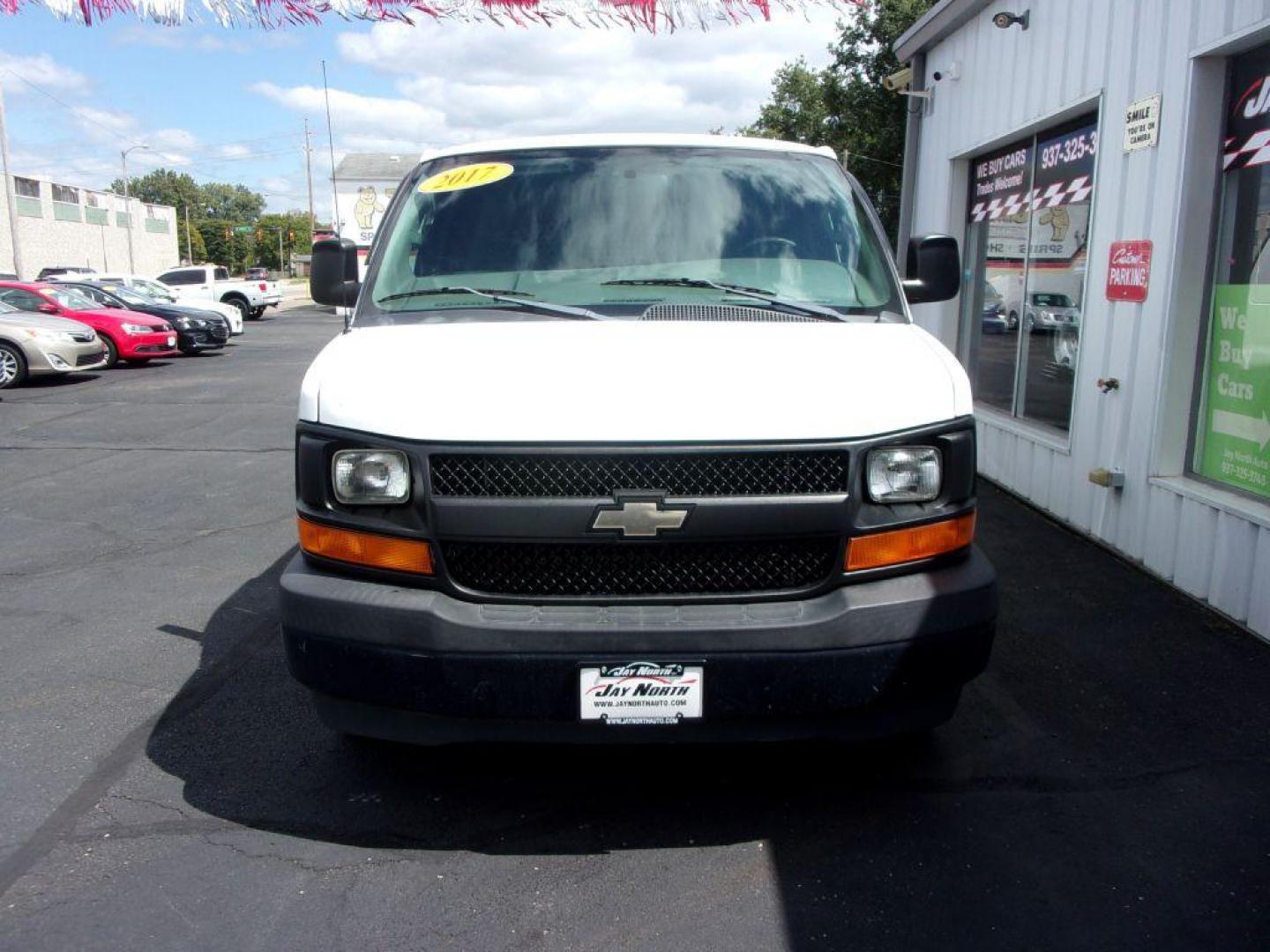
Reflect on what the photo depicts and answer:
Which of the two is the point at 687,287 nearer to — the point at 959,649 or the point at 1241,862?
the point at 959,649

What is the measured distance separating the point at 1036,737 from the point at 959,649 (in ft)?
3.89

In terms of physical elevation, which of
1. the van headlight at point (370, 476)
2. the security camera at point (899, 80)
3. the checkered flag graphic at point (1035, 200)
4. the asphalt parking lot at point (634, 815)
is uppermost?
the security camera at point (899, 80)

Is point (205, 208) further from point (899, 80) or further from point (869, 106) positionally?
point (899, 80)

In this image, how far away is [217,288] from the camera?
3669cm

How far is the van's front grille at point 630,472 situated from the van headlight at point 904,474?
0.11 metres

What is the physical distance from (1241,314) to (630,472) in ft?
13.5

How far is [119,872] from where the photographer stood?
10.2 feet

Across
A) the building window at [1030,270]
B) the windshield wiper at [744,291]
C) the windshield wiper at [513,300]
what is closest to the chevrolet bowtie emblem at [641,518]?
the windshield wiper at [513,300]

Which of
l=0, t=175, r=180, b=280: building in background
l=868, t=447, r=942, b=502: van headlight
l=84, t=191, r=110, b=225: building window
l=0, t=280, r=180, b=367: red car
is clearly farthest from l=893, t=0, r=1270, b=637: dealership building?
l=84, t=191, r=110, b=225: building window

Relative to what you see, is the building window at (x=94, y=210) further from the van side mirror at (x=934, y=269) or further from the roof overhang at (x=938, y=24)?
the van side mirror at (x=934, y=269)

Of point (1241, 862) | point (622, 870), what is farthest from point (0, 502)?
point (1241, 862)

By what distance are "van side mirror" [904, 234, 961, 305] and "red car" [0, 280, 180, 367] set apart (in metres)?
17.0

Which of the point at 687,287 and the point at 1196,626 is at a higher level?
the point at 687,287

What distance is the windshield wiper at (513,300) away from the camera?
3652 mm
